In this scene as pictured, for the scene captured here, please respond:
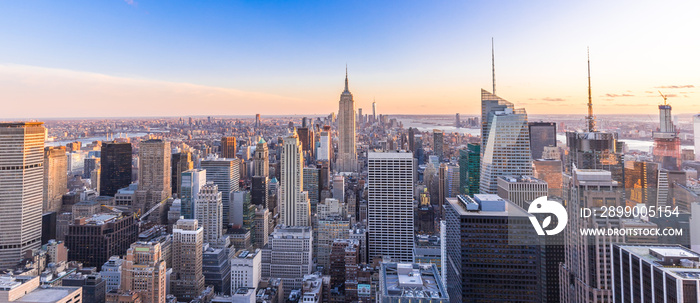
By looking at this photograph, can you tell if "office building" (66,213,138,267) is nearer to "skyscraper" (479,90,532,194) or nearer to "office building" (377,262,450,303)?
"office building" (377,262,450,303)

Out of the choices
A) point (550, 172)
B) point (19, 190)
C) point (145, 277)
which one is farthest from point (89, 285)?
point (550, 172)

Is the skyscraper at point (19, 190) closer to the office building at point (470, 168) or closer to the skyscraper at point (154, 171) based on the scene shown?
the skyscraper at point (154, 171)

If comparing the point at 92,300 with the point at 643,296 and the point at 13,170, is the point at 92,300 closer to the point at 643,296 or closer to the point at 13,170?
the point at 13,170

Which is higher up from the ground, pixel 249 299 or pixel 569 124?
pixel 569 124

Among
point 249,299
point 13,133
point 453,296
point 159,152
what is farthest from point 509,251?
point 159,152

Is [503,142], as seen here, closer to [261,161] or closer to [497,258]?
[497,258]

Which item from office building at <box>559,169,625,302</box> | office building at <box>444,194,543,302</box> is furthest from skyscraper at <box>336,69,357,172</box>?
office building at <box>559,169,625,302</box>
